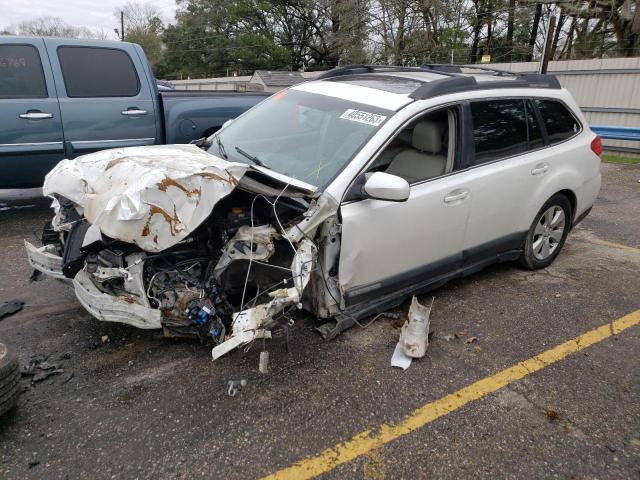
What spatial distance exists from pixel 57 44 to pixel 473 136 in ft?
15.8

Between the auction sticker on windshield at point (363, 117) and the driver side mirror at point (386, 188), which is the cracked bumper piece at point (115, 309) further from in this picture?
the auction sticker on windshield at point (363, 117)

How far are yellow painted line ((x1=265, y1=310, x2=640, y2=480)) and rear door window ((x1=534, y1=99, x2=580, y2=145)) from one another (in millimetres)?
1742

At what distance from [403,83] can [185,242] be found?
80.7 inches

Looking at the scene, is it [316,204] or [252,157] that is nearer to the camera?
[316,204]

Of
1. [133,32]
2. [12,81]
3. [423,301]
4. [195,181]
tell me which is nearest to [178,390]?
[195,181]

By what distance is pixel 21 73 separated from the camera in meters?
5.42

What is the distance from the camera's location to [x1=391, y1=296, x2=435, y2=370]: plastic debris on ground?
10.4ft

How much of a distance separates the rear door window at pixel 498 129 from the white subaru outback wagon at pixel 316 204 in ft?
Answer: 0.04

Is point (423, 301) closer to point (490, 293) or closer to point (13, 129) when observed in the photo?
point (490, 293)

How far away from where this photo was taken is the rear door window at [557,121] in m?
4.39

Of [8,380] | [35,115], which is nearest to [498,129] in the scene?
[8,380]

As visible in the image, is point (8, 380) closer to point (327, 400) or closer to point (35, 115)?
point (327, 400)

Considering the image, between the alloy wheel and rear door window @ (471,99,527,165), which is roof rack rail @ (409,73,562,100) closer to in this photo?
rear door window @ (471,99,527,165)

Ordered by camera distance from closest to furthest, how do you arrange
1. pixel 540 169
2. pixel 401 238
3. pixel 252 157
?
1. pixel 401 238
2. pixel 252 157
3. pixel 540 169
